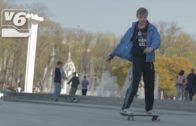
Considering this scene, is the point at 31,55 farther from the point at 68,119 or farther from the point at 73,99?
the point at 68,119

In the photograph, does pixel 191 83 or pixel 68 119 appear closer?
pixel 68 119

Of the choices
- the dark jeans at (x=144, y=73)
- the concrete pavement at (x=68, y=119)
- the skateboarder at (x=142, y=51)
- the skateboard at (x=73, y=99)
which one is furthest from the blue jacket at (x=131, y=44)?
the skateboard at (x=73, y=99)

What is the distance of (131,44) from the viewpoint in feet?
32.4

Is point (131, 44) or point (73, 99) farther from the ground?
point (131, 44)

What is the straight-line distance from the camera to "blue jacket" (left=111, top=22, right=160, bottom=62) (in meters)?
9.72

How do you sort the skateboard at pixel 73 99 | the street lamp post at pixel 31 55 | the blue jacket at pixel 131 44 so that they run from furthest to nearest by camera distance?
1. the street lamp post at pixel 31 55
2. the skateboard at pixel 73 99
3. the blue jacket at pixel 131 44

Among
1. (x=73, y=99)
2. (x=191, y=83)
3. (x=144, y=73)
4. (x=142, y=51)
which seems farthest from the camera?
(x=191, y=83)

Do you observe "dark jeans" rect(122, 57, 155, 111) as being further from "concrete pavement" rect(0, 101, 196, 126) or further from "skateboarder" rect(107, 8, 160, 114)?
"concrete pavement" rect(0, 101, 196, 126)

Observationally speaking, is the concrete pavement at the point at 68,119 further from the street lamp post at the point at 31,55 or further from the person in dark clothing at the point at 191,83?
the street lamp post at the point at 31,55

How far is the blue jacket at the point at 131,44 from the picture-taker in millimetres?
9717

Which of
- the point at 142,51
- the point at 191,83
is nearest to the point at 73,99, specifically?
the point at 191,83

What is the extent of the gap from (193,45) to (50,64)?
2939 centimetres
